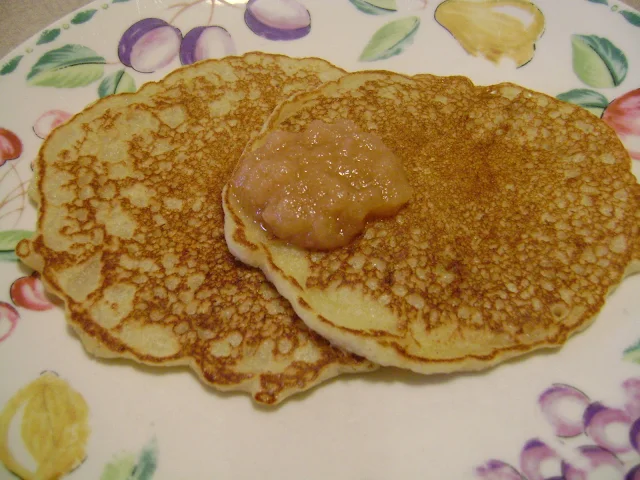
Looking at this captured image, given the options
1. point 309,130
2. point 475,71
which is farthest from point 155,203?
point 475,71

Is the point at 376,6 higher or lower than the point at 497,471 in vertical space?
higher

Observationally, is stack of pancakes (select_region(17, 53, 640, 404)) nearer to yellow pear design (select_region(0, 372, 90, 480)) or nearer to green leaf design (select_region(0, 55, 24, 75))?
yellow pear design (select_region(0, 372, 90, 480))

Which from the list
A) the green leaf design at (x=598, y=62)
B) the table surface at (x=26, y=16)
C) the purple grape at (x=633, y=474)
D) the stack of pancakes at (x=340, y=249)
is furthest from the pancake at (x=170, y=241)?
the table surface at (x=26, y=16)

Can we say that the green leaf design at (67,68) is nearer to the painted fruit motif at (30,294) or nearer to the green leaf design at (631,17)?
the painted fruit motif at (30,294)

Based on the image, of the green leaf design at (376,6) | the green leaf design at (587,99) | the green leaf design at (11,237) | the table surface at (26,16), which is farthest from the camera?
the table surface at (26,16)

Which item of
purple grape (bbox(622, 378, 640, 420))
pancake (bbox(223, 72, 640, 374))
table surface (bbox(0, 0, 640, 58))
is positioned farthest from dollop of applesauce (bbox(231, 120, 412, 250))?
table surface (bbox(0, 0, 640, 58))

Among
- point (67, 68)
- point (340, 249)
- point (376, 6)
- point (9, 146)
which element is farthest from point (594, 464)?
point (67, 68)

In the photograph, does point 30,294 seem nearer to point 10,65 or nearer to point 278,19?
point 10,65
